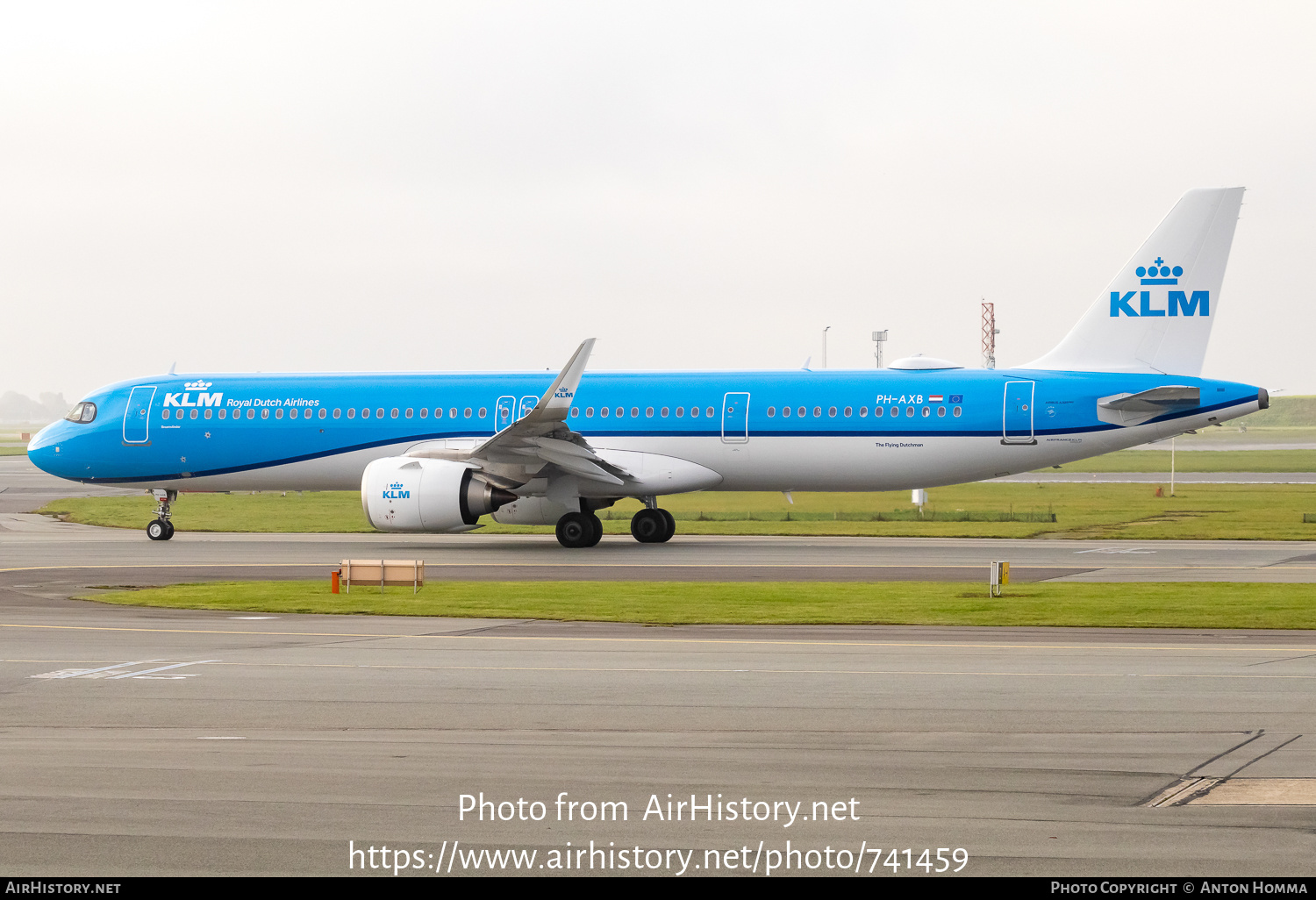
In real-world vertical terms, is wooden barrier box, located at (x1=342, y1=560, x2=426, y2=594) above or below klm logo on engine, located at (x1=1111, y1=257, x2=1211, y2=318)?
below

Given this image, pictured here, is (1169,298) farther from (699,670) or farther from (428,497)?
(699,670)

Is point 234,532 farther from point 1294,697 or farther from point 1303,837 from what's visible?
point 1303,837

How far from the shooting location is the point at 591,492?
30891mm

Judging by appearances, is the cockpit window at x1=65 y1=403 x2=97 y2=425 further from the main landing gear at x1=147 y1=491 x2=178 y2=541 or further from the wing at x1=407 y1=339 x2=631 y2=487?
the wing at x1=407 y1=339 x2=631 y2=487

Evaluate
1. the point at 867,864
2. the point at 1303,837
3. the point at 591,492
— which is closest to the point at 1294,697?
the point at 1303,837

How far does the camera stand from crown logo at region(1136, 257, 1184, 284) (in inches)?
1176

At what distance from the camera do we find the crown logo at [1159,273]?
29875 mm

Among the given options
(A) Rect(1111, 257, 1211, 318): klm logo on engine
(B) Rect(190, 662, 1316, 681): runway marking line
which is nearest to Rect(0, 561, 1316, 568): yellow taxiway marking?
(A) Rect(1111, 257, 1211, 318): klm logo on engine

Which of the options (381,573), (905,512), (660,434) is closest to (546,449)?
(660,434)

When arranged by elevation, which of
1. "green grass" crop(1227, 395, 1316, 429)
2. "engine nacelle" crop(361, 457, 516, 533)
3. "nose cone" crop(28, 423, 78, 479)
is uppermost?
"green grass" crop(1227, 395, 1316, 429)

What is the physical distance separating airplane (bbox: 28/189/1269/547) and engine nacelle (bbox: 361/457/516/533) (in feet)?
0.14

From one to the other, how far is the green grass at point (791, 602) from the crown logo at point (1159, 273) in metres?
10.6

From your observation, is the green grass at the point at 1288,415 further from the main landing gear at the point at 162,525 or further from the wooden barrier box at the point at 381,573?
the wooden barrier box at the point at 381,573

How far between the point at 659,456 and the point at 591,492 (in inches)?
76.3
